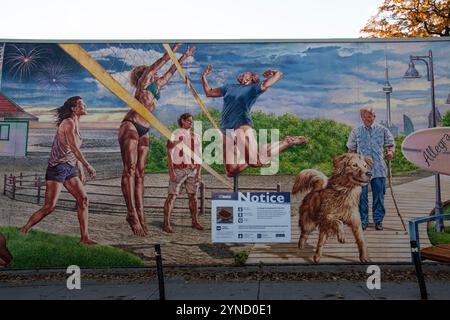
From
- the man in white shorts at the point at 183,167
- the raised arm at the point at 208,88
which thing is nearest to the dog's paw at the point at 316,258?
the man in white shorts at the point at 183,167

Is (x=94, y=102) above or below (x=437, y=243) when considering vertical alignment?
above

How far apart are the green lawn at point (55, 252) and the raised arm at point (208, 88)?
4008 mm

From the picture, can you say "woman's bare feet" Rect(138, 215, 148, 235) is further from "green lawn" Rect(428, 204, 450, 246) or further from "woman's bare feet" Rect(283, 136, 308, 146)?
"green lawn" Rect(428, 204, 450, 246)

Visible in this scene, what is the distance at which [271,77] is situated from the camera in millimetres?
11078

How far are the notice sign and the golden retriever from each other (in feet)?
1.26

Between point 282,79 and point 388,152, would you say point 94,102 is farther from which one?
point 388,152

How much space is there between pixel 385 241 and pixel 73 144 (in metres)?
7.25

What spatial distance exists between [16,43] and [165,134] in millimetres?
4096

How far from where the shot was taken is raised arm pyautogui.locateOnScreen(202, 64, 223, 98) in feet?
36.3

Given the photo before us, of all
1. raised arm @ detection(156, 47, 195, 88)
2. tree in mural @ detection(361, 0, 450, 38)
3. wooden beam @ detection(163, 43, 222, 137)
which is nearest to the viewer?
wooden beam @ detection(163, 43, 222, 137)

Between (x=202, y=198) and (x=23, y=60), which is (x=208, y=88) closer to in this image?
(x=202, y=198)

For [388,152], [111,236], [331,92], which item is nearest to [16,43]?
[111,236]

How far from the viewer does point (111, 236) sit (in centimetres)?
1092

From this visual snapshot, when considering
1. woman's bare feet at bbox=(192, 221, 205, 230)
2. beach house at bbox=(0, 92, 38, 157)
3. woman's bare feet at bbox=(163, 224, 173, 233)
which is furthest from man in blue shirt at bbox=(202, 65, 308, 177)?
beach house at bbox=(0, 92, 38, 157)
